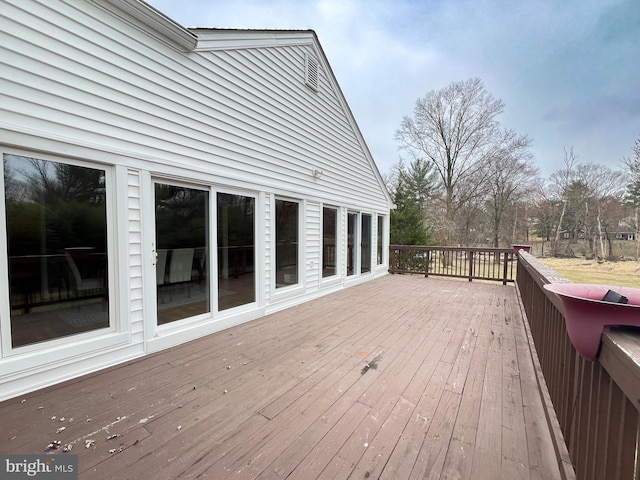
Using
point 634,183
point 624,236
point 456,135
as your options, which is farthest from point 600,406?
point 624,236

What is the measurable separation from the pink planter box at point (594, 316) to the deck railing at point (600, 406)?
1.4 inches

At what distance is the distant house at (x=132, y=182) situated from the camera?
7.04ft

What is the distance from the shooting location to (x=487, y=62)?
1172 cm

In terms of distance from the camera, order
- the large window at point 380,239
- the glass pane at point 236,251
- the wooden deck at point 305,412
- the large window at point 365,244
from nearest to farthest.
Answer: the wooden deck at point 305,412
the glass pane at point 236,251
the large window at point 365,244
the large window at point 380,239

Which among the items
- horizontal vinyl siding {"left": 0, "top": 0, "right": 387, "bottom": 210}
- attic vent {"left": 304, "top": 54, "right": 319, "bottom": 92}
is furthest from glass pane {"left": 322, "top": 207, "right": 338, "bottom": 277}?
attic vent {"left": 304, "top": 54, "right": 319, "bottom": 92}

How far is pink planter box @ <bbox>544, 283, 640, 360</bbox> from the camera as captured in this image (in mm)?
908

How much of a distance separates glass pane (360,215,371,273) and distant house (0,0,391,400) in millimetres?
3066

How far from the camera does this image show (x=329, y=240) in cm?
596

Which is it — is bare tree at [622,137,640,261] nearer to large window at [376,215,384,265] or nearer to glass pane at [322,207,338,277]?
large window at [376,215,384,265]

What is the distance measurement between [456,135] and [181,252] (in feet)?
49.2

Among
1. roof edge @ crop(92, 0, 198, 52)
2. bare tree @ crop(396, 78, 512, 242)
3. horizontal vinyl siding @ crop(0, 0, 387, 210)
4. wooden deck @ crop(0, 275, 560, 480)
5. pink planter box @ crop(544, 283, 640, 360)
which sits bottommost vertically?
wooden deck @ crop(0, 275, 560, 480)

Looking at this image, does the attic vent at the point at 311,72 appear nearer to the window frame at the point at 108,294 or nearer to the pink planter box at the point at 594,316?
the window frame at the point at 108,294

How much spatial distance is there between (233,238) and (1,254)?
2101mm

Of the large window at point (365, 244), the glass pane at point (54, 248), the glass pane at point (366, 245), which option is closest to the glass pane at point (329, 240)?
the large window at point (365, 244)
